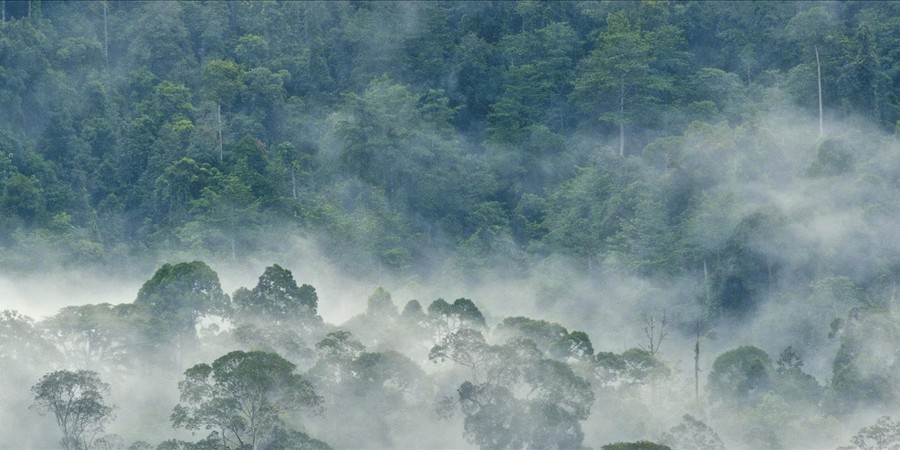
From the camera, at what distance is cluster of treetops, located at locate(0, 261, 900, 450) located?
50.7m

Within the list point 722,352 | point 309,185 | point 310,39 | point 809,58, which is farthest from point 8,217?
point 809,58

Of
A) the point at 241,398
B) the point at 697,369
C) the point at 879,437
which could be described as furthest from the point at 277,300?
the point at 879,437

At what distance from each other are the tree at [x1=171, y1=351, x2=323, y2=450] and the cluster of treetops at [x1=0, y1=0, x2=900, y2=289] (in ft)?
58.4

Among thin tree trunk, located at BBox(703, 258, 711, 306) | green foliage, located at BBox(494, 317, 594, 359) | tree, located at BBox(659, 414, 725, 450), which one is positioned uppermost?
thin tree trunk, located at BBox(703, 258, 711, 306)

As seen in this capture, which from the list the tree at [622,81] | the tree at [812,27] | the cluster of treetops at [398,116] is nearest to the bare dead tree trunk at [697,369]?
the cluster of treetops at [398,116]

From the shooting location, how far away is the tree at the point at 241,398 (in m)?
50.2

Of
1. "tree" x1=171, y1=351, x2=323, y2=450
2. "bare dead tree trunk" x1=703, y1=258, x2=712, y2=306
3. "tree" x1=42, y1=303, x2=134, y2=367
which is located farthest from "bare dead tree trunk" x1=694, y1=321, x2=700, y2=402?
"tree" x1=42, y1=303, x2=134, y2=367

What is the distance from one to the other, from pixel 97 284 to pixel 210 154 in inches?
318

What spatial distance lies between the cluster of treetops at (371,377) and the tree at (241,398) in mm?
40

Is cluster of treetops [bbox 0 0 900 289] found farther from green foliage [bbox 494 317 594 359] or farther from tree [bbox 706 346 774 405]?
green foliage [bbox 494 317 594 359]

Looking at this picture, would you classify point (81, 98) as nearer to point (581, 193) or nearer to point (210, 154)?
point (210, 154)

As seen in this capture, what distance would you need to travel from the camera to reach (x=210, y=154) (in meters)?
73.8

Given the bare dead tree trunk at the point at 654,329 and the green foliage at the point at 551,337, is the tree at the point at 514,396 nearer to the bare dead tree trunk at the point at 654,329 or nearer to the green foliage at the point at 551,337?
the green foliage at the point at 551,337

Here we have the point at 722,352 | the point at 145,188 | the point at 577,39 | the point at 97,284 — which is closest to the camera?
the point at 722,352
